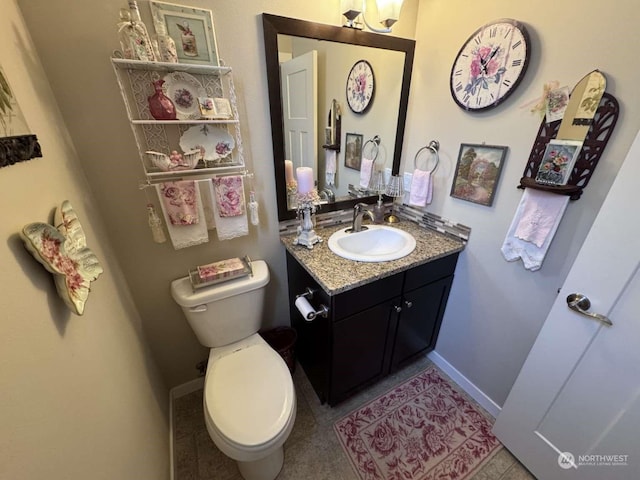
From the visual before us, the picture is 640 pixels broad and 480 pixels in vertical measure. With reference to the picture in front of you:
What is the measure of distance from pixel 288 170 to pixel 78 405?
111 cm

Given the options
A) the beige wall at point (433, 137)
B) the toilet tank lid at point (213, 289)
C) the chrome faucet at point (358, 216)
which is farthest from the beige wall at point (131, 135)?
the chrome faucet at point (358, 216)

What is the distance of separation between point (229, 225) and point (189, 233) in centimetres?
17

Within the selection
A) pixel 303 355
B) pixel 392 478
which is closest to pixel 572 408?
pixel 392 478

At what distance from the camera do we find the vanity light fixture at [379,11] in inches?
44.0

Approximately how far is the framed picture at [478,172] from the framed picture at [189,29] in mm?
1201

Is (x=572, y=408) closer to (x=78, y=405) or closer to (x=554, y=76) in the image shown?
(x=554, y=76)

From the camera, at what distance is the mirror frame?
1077mm

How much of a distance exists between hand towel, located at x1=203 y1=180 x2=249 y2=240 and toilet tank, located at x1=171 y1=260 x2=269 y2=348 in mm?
206

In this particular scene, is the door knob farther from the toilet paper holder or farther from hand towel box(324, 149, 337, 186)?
hand towel box(324, 149, 337, 186)

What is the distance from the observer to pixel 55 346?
57 centimetres

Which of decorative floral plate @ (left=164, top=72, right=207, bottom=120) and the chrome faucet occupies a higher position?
decorative floral plate @ (left=164, top=72, right=207, bottom=120)

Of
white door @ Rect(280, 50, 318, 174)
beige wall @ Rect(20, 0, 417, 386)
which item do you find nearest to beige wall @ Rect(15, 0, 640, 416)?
beige wall @ Rect(20, 0, 417, 386)

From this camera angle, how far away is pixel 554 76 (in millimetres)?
949

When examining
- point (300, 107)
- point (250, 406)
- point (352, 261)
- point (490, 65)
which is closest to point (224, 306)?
point (250, 406)
